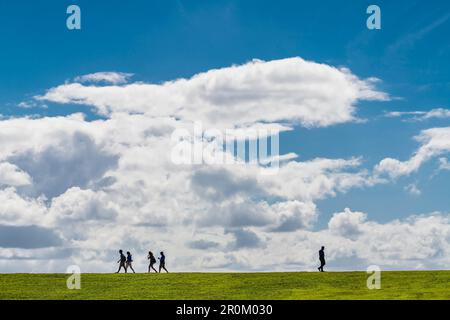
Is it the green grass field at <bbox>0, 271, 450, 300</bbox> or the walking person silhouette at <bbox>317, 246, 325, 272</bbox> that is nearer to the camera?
the green grass field at <bbox>0, 271, 450, 300</bbox>

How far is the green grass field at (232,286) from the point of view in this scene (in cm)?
4394

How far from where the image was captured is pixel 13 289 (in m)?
48.8

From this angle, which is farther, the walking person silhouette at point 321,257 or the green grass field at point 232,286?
the walking person silhouette at point 321,257

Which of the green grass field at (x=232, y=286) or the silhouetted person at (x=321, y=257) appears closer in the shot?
the green grass field at (x=232, y=286)

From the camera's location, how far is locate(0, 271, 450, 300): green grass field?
43938 millimetres

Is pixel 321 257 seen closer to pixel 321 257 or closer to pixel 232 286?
pixel 321 257

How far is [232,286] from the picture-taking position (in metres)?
47.8

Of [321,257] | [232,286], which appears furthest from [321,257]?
[232,286]

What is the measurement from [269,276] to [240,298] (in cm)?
908
